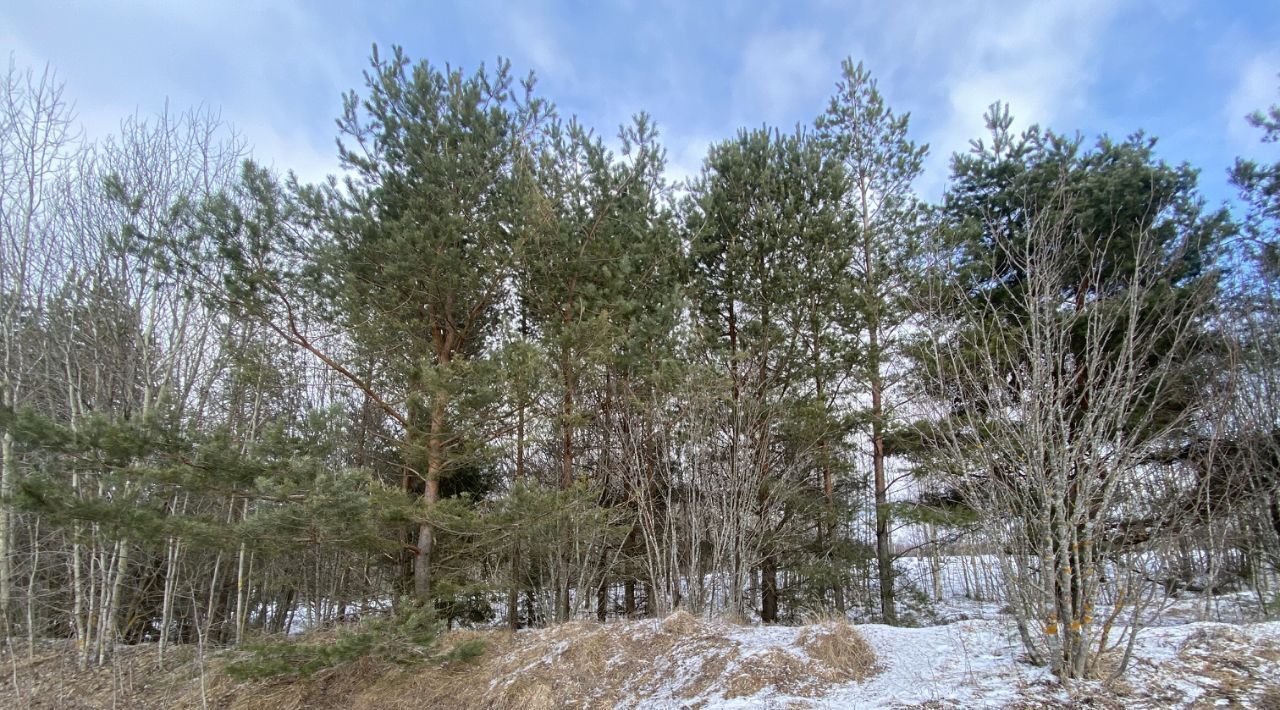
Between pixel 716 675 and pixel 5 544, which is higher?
pixel 5 544

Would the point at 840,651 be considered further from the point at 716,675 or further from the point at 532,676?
the point at 532,676

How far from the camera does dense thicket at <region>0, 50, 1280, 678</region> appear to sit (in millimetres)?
5750

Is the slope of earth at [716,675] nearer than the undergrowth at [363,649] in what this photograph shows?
Yes

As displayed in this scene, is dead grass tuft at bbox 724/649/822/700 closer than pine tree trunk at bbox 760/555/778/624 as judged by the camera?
Yes

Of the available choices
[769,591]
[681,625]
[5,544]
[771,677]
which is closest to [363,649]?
[681,625]

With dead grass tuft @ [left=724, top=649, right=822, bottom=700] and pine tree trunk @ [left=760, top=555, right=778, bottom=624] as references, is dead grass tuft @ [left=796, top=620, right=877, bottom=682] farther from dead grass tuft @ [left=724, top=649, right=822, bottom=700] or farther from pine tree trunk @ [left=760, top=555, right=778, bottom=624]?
pine tree trunk @ [left=760, top=555, right=778, bottom=624]

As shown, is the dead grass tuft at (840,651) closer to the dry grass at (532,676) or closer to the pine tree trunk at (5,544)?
the dry grass at (532,676)

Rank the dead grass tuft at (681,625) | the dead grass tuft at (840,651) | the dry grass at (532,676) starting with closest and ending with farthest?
the dead grass tuft at (840,651), the dry grass at (532,676), the dead grass tuft at (681,625)

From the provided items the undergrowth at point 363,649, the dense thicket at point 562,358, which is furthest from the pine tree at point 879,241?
the undergrowth at point 363,649

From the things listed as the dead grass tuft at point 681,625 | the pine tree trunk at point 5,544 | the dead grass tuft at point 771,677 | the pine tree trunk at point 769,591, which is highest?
the pine tree trunk at point 5,544

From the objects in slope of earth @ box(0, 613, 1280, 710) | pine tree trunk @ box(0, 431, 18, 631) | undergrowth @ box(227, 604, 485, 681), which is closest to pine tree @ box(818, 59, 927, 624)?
slope of earth @ box(0, 613, 1280, 710)

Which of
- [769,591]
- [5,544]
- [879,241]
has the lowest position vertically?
[769,591]

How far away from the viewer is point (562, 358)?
6.99m

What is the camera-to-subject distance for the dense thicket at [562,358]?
5.75 metres
